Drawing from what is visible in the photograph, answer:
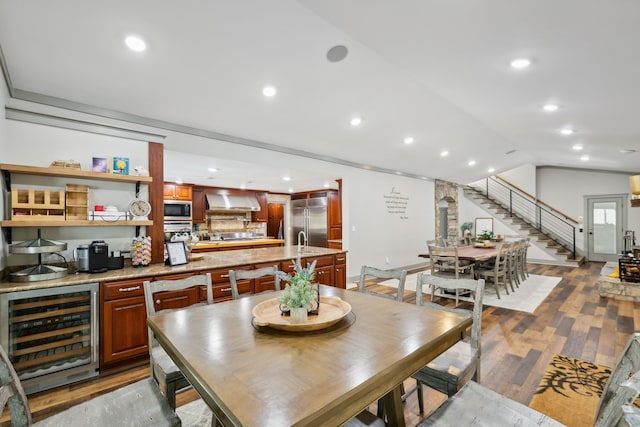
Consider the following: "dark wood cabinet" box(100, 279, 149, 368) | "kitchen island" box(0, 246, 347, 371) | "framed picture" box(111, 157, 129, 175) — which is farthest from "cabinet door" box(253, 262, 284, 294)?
"framed picture" box(111, 157, 129, 175)

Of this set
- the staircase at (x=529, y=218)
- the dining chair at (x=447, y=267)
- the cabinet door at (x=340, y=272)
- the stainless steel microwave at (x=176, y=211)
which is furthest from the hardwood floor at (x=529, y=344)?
the stainless steel microwave at (x=176, y=211)

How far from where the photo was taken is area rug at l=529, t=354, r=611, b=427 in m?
2.06

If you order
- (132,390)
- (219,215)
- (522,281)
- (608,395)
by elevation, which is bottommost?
(522,281)

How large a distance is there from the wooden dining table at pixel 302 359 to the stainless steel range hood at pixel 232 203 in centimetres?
595

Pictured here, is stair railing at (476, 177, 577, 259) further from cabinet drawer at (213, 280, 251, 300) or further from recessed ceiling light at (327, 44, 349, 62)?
cabinet drawer at (213, 280, 251, 300)

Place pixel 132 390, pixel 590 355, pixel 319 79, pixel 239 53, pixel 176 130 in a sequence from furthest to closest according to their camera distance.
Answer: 1. pixel 176 130
2. pixel 319 79
3. pixel 590 355
4. pixel 239 53
5. pixel 132 390

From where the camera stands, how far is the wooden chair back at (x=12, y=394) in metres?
1.14

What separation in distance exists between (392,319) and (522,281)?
599 cm

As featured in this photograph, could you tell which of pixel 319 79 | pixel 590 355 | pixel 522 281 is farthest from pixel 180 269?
pixel 522 281

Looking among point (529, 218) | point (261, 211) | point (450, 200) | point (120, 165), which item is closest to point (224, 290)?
point (120, 165)

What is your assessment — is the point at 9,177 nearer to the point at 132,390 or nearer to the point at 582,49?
the point at 132,390

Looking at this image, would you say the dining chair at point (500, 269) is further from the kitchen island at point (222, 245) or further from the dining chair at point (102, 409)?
the dining chair at point (102, 409)

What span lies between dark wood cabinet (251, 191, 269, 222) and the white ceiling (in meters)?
4.22

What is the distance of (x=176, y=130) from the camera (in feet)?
11.7
